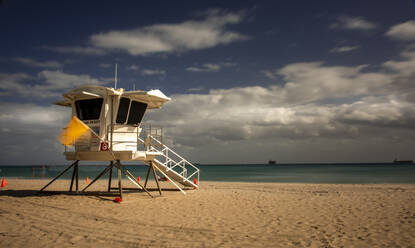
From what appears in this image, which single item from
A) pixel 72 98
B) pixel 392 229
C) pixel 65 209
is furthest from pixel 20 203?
pixel 392 229

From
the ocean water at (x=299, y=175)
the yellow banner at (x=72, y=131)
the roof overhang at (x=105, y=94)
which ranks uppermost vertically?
the roof overhang at (x=105, y=94)

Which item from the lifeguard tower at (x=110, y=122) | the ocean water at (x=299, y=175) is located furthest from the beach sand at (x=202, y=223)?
the ocean water at (x=299, y=175)

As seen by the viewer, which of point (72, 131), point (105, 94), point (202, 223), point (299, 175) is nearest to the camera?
point (202, 223)

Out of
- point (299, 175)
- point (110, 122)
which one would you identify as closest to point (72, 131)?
point (110, 122)

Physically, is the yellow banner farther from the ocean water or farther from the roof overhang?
the ocean water

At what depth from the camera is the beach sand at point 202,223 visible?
24.1ft

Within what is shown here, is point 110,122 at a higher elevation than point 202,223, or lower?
higher

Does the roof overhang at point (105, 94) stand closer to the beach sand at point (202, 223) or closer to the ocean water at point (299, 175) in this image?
the beach sand at point (202, 223)

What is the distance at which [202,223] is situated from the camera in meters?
9.35

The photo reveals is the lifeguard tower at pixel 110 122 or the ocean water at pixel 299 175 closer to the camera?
the lifeguard tower at pixel 110 122

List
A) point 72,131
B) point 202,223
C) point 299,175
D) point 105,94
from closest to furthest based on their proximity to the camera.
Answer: point 202,223, point 72,131, point 105,94, point 299,175

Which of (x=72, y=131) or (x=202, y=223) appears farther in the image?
(x=72, y=131)

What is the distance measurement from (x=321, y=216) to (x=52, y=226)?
9.00m

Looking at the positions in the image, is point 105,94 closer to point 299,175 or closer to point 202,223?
point 202,223
